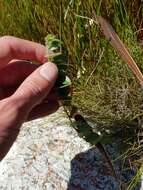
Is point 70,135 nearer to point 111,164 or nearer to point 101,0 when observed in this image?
point 111,164

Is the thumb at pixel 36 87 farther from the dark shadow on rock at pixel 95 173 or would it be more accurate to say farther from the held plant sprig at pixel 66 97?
the dark shadow on rock at pixel 95 173

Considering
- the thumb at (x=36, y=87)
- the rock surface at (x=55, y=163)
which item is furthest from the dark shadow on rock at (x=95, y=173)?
the thumb at (x=36, y=87)

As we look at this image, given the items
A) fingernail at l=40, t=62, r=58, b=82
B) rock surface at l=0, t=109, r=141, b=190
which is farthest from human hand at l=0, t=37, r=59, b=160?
rock surface at l=0, t=109, r=141, b=190

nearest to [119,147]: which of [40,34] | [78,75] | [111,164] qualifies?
[111,164]

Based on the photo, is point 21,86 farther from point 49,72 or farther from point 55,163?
point 55,163

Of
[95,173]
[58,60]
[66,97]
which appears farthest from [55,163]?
[58,60]

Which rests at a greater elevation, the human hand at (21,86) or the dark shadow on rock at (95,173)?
the human hand at (21,86)
